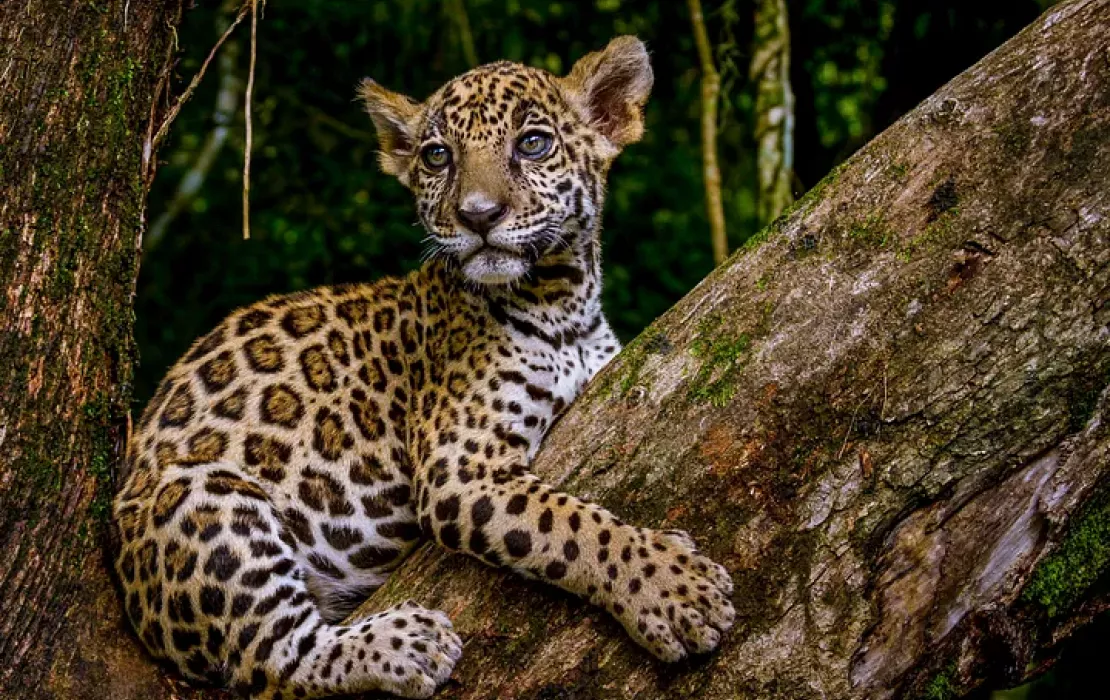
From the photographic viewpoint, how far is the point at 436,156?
6348 mm

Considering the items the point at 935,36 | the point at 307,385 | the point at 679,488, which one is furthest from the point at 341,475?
the point at 935,36

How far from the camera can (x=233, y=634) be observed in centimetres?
554

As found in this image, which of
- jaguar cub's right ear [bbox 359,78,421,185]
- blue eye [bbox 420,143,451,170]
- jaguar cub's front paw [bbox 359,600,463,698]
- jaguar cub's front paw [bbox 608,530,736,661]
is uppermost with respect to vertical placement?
jaguar cub's right ear [bbox 359,78,421,185]

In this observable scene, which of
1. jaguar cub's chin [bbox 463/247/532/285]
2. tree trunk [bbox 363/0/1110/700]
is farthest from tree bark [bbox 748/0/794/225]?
tree trunk [bbox 363/0/1110/700]

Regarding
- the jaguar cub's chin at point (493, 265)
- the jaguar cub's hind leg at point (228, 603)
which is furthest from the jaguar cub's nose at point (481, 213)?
the jaguar cub's hind leg at point (228, 603)

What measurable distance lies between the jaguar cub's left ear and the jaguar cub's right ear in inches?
33.8

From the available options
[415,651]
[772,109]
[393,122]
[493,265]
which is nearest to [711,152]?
[772,109]

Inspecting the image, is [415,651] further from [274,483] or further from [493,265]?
[493,265]

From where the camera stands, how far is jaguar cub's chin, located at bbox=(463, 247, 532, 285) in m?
5.93

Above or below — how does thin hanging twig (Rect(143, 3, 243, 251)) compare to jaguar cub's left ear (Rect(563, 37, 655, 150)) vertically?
above

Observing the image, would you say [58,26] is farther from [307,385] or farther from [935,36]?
[935,36]

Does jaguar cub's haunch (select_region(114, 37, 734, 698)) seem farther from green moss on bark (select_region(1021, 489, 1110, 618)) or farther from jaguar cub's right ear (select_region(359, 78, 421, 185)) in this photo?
green moss on bark (select_region(1021, 489, 1110, 618))

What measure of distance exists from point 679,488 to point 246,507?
208 centimetres

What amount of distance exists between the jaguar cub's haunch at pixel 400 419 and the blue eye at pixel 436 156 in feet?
0.03
